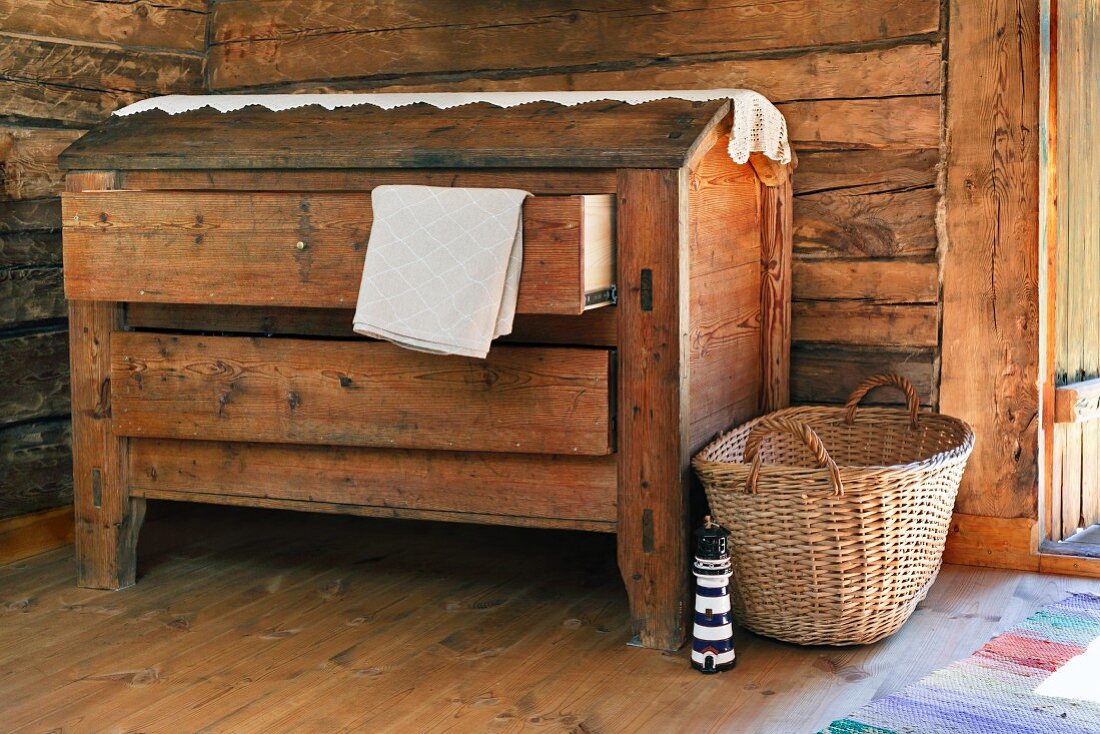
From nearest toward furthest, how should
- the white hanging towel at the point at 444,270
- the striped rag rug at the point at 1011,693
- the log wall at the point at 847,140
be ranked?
the striped rag rug at the point at 1011,693 → the white hanging towel at the point at 444,270 → the log wall at the point at 847,140

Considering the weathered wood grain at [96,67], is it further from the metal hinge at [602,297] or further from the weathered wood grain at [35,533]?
the metal hinge at [602,297]

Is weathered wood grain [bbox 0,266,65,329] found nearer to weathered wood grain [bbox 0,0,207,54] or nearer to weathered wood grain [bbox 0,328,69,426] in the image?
weathered wood grain [bbox 0,328,69,426]

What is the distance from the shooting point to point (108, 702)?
1.98 m

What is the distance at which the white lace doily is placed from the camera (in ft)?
7.69

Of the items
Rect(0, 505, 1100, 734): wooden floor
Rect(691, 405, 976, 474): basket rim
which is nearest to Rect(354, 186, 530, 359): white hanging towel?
Rect(691, 405, 976, 474): basket rim

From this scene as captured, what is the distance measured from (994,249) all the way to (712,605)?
109 centimetres

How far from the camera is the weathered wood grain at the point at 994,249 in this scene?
2.60 m

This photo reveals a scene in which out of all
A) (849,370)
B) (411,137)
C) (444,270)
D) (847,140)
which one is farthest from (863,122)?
(444,270)

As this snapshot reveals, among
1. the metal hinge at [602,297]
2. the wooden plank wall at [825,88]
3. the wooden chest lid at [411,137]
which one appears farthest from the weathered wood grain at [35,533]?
the metal hinge at [602,297]

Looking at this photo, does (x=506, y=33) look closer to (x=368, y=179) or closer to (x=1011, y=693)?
(x=368, y=179)

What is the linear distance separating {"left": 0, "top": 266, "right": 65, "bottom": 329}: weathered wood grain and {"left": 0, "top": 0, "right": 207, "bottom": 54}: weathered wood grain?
533 mm

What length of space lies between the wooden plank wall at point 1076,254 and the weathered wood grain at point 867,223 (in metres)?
0.32

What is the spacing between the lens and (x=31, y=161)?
9.23 ft

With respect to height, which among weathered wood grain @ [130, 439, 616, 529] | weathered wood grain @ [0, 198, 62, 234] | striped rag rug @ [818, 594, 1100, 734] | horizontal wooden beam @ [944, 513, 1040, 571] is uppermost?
weathered wood grain @ [0, 198, 62, 234]
